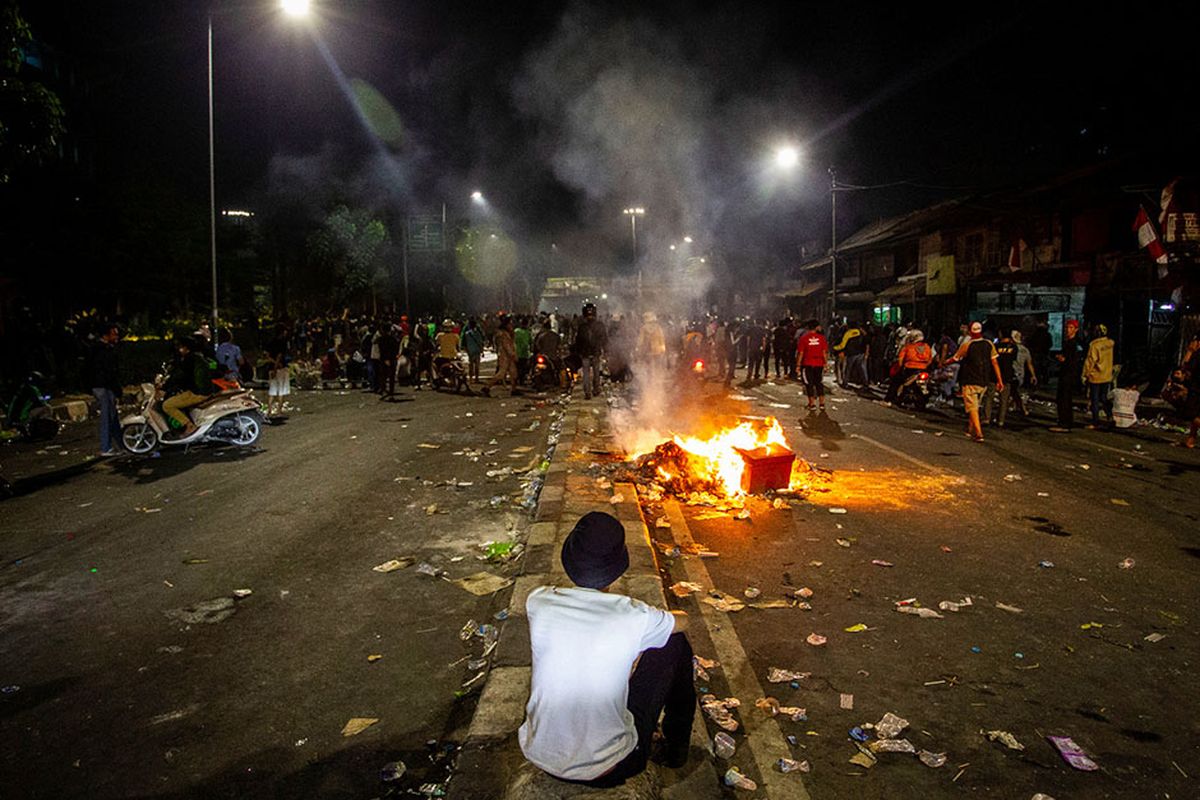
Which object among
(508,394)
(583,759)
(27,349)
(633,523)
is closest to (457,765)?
(583,759)

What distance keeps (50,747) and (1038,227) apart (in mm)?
22653

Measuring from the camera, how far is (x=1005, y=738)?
130 inches

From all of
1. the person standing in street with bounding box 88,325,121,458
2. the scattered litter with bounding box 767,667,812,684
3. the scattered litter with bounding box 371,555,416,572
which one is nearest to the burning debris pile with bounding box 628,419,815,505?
the scattered litter with bounding box 371,555,416,572

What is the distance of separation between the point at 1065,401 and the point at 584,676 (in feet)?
42.0

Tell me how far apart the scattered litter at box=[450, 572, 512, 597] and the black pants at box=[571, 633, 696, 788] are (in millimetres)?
2590

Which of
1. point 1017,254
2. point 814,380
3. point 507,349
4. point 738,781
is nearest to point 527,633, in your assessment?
point 738,781

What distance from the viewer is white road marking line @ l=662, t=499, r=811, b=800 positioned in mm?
2969

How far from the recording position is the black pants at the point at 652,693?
2.50 metres

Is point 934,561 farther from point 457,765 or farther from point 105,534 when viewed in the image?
point 105,534

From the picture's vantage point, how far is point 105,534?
6566mm

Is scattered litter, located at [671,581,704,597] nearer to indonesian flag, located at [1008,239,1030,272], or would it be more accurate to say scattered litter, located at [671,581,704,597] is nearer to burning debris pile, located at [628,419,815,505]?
burning debris pile, located at [628,419,815,505]

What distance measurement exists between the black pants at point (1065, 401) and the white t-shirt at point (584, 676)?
1247 cm

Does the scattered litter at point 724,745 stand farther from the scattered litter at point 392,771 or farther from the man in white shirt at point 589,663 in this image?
the scattered litter at point 392,771

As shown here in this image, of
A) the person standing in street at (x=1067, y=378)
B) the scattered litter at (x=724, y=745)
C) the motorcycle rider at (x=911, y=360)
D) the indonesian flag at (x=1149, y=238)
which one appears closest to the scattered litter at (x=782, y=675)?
the scattered litter at (x=724, y=745)
